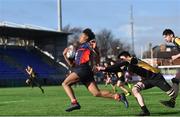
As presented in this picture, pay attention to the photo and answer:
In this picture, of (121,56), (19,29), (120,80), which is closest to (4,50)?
(19,29)

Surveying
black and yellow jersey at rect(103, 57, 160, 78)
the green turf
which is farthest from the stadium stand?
black and yellow jersey at rect(103, 57, 160, 78)

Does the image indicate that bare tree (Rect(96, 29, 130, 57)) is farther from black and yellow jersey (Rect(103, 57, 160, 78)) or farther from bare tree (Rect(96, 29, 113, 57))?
black and yellow jersey (Rect(103, 57, 160, 78))

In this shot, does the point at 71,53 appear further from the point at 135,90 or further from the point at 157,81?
the point at 157,81

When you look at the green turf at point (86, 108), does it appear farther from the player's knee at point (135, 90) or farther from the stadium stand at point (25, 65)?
the stadium stand at point (25, 65)

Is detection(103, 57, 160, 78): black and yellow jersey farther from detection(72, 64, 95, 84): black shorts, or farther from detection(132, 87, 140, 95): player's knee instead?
detection(72, 64, 95, 84): black shorts

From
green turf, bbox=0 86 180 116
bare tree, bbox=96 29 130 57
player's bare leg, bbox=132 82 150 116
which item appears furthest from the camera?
bare tree, bbox=96 29 130 57

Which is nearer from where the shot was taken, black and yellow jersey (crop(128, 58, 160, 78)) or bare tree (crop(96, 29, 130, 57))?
black and yellow jersey (crop(128, 58, 160, 78))

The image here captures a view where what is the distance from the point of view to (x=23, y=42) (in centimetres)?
7275

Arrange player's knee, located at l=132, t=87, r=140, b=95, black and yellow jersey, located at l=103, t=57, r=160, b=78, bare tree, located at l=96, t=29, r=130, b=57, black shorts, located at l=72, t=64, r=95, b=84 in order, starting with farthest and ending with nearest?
bare tree, located at l=96, t=29, r=130, b=57
black and yellow jersey, located at l=103, t=57, r=160, b=78
player's knee, located at l=132, t=87, r=140, b=95
black shorts, located at l=72, t=64, r=95, b=84

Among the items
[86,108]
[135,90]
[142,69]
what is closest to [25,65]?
[86,108]

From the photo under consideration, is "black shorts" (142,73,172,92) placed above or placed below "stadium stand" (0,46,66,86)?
above

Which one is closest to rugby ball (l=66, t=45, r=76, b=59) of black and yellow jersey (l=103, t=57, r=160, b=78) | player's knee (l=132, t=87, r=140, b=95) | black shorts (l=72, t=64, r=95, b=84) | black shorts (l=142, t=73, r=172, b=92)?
black shorts (l=72, t=64, r=95, b=84)

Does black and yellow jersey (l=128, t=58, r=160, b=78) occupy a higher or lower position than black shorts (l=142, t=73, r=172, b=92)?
higher

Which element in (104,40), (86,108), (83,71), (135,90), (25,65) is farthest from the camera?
(104,40)
